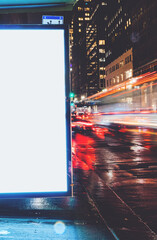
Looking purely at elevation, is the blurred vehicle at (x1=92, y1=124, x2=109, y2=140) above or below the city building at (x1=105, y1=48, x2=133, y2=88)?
below

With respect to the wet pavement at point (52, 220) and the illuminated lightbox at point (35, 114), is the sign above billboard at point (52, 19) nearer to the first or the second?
the illuminated lightbox at point (35, 114)

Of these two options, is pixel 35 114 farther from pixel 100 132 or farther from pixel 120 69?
pixel 120 69

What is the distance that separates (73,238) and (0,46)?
2.94 m

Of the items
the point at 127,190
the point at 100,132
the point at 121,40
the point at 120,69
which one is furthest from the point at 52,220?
the point at 121,40

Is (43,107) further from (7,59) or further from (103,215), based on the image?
(103,215)

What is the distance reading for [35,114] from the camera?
378cm

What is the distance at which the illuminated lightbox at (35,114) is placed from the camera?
3705mm

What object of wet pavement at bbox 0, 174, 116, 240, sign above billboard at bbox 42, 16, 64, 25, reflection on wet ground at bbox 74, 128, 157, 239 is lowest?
reflection on wet ground at bbox 74, 128, 157, 239

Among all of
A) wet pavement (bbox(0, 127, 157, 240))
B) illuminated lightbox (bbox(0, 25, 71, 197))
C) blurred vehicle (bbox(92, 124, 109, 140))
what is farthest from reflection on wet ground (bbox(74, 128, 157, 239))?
blurred vehicle (bbox(92, 124, 109, 140))

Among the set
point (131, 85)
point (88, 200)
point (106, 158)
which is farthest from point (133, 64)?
point (88, 200)

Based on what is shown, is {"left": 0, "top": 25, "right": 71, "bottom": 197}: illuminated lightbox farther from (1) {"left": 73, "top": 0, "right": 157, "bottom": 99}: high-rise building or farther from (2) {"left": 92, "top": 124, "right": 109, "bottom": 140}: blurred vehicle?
(1) {"left": 73, "top": 0, "right": 157, "bottom": 99}: high-rise building

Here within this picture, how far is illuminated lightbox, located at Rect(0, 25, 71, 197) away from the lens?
3.71 metres

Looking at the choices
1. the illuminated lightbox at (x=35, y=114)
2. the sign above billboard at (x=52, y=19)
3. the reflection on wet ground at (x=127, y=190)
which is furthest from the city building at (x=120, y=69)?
the illuminated lightbox at (x=35, y=114)

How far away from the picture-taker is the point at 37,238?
3.37 m
